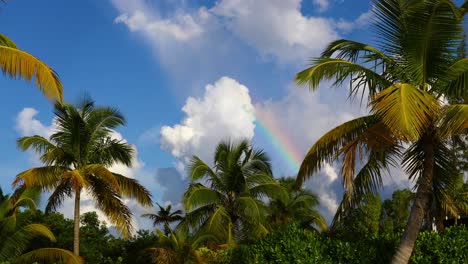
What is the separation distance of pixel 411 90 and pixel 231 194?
56.1 feet

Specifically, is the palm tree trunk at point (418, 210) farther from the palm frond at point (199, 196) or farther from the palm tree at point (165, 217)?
the palm tree at point (165, 217)

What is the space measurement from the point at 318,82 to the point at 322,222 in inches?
917

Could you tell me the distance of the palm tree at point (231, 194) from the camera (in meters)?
26.1

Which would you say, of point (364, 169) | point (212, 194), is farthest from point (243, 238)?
point (364, 169)

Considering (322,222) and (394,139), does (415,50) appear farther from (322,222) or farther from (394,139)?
(322,222)

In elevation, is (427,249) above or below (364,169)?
below

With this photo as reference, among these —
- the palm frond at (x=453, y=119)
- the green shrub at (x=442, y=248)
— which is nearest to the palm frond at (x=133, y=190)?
the green shrub at (x=442, y=248)

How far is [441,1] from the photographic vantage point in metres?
Result: 12.2

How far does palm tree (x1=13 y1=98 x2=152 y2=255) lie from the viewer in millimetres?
21156

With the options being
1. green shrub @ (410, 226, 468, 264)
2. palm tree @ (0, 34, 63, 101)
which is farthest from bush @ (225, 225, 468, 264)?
palm tree @ (0, 34, 63, 101)

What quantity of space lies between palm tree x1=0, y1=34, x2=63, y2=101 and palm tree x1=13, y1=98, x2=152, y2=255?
1116 cm

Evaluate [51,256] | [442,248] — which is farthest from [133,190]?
[442,248]

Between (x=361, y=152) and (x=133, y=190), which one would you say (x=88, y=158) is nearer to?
(x=133, y=190)

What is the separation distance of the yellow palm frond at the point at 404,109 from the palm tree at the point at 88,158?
40.3 feet
